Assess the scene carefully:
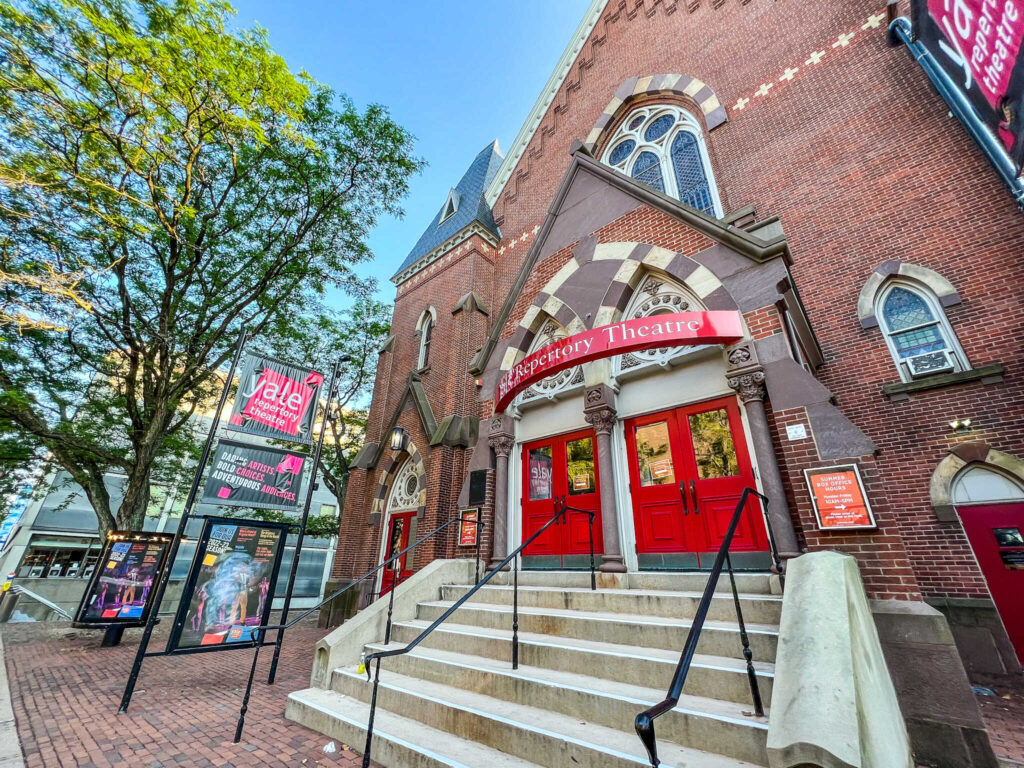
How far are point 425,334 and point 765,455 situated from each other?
10.9m

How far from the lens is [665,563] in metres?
6.21

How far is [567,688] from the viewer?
3379 mm

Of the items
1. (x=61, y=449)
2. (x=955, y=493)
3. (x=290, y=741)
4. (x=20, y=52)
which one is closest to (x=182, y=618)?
(x=290, y=741)

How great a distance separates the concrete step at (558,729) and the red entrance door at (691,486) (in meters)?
3.35

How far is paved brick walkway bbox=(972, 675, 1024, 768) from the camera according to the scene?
3.41 metres

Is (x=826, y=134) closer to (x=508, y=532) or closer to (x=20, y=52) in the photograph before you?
(x=508, y=532)

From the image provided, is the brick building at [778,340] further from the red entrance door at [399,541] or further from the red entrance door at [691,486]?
the red entrance door at [399,541]

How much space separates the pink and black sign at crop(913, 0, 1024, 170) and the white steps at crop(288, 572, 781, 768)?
6641 millimetres

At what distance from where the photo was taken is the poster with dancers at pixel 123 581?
8.70 m

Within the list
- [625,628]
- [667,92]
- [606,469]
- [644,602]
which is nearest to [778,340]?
[606,469]

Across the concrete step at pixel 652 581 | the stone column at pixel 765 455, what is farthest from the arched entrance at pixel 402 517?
the stone column at pixel 765 455

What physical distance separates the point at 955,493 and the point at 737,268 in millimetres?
4409

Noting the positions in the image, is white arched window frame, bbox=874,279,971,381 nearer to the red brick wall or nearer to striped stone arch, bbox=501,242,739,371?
the red brick wall

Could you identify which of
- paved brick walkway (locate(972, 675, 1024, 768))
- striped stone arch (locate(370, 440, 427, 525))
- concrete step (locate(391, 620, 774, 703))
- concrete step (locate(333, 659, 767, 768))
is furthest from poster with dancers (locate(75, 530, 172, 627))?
paved brick walkway (locate(972, 675, 1024, 768))
